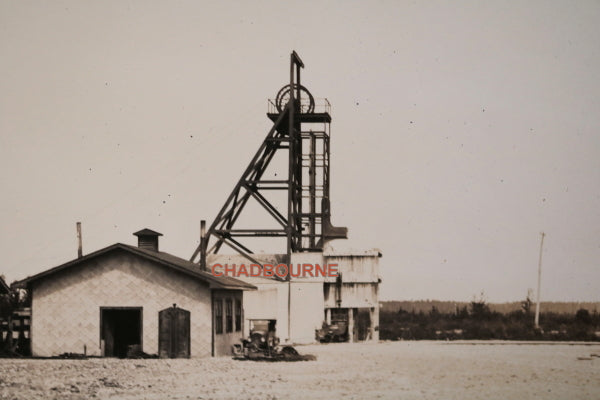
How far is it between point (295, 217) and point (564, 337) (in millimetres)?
18901

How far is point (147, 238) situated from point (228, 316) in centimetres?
581

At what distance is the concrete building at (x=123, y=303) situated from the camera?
3916 centimetres

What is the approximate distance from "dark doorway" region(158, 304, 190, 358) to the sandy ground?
1.51 m

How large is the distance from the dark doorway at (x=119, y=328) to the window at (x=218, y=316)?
3.10 meters

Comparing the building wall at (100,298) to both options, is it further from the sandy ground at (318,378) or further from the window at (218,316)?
the sandy ground at (318,378)

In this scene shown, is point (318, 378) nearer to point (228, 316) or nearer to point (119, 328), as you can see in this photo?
point (228, 316)

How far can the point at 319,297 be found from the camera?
60062mm

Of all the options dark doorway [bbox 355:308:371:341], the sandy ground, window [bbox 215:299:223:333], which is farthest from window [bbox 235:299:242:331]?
dark doorway [bbox 355:308:371:341]

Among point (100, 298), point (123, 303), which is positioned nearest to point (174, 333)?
point (123, 303)

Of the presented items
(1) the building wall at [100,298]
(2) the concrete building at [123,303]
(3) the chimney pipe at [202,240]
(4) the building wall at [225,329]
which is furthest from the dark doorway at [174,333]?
(3) the chimney pipe at [202,240]

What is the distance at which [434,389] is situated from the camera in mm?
27969

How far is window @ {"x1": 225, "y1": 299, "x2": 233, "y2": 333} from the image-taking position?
42.1 meters

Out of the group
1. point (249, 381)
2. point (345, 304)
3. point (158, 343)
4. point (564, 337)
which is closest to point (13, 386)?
point (249, 381)

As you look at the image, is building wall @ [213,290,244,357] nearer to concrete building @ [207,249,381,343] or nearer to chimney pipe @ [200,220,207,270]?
chimney pipe @ [200,220,207,270]
